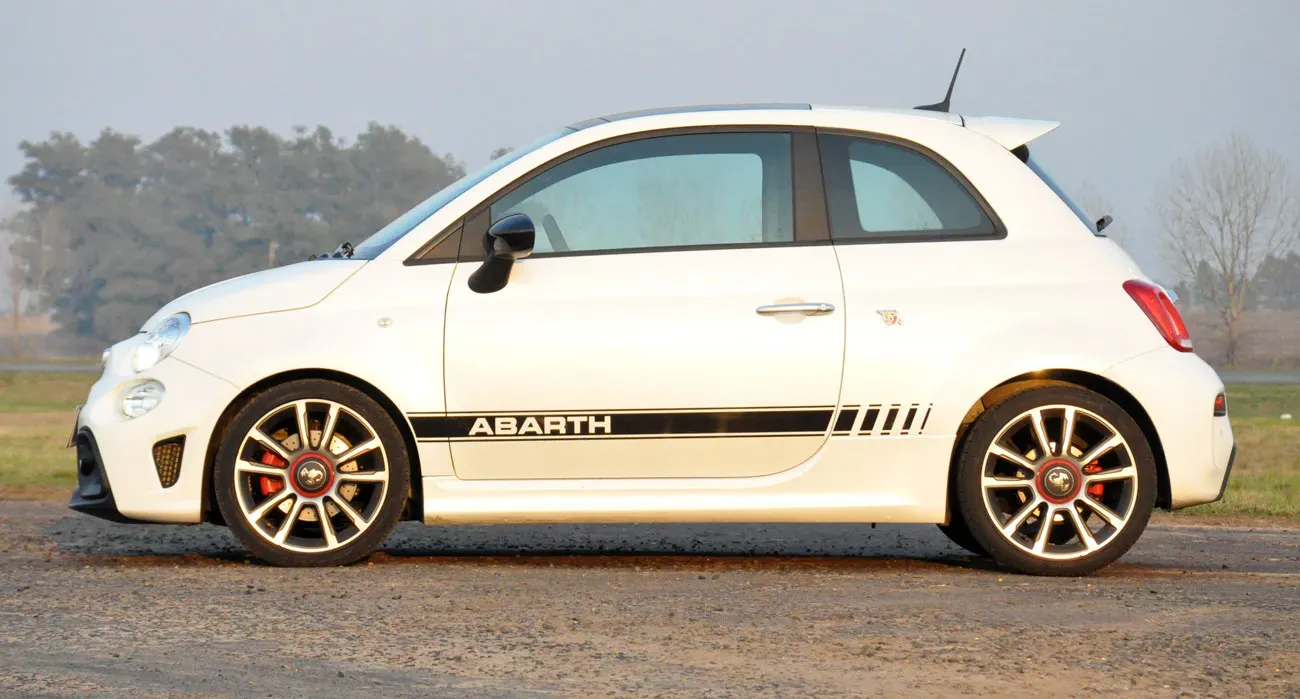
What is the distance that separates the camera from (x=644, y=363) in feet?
20.7

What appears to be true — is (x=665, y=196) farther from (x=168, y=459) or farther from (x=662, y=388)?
(x=168, y=459)

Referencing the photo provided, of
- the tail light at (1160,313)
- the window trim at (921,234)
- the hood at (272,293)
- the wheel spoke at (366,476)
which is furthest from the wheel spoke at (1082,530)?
the hood at (272,293)

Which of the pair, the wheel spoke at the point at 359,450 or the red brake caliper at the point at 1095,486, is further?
the red brake caliper at the point at 1095,486

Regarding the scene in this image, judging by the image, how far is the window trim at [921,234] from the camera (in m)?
6.55

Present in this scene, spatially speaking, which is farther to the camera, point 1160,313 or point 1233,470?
point 1233,470

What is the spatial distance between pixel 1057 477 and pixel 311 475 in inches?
116

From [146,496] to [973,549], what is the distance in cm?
353

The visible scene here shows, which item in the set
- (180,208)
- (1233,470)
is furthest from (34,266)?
(1233,470)

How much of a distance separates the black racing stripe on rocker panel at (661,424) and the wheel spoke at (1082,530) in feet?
3.48

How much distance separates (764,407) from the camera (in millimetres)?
6352

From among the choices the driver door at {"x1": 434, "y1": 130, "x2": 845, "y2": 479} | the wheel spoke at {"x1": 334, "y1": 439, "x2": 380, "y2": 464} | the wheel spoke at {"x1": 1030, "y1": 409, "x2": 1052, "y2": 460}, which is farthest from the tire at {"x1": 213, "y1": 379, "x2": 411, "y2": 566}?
the wheel spoke at {"x1": 1030, "y1": 409, "x2": 1052, "y2": 460}

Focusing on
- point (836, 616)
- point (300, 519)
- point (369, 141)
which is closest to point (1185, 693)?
point (836, 616)

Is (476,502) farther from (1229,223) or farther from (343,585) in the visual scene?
(1229,223)

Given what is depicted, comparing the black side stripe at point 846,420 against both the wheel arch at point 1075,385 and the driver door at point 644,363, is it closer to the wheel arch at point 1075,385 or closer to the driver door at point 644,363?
the driver door at point 644,363
